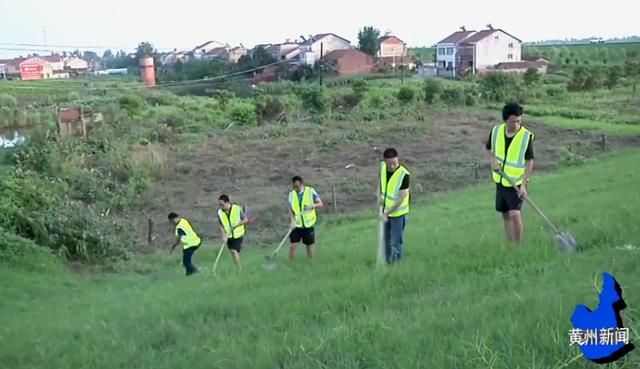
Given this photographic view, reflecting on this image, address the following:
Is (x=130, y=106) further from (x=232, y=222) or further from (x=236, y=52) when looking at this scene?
(x=236, y=52)

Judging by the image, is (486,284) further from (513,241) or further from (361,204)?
(361,204)

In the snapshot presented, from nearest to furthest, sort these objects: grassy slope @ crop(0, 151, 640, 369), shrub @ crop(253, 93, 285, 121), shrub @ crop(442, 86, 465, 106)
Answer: grassy slope @ crop(0, 151, 640, 369) → shrub @ crop(253, 93, 285, 121) → shrub @ crop(442, 86, 465, 106)

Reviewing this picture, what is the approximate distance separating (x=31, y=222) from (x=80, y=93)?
160 ft

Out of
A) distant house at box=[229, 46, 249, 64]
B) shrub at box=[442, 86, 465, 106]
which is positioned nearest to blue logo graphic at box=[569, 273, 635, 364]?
shrub at box=[442, 86, 465, 106]

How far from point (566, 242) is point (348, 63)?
67.4 metres

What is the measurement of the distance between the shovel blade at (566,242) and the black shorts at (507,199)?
1.85 feet

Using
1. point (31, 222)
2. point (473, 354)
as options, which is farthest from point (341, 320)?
point (31, 222)

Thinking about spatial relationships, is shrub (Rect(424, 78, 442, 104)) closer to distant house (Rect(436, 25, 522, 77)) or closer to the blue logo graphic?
distant house (Rect(436, 25, 522, 77))

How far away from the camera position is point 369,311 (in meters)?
5.65

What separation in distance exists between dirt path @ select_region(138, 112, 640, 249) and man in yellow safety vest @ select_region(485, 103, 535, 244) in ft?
32.5

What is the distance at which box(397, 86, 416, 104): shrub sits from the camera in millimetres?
43062

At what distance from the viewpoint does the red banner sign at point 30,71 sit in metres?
90.4

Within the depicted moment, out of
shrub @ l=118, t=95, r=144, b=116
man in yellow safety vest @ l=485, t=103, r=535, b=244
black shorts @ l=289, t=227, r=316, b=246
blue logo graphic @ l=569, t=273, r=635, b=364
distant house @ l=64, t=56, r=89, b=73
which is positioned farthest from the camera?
distant house @ l=64, t=56, r=89, b=73

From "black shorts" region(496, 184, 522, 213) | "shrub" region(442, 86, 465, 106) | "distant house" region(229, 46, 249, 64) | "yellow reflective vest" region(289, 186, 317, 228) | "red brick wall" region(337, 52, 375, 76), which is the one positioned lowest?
"yellow reflective vest" region(289, 186, 317, 228)
